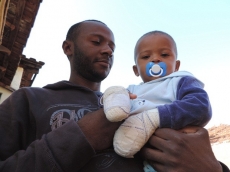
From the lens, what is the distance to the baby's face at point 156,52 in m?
1.85

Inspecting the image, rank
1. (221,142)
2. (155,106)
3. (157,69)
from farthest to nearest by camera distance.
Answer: (221,142)
(157,69)
(155,106)

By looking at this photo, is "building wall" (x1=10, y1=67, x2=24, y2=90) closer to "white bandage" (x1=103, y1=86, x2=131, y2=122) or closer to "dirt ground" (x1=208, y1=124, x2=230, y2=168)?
"dirt ground" (x1=208, y1=124, x2=230, y2=168)

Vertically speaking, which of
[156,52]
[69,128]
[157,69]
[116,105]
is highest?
[156,52]

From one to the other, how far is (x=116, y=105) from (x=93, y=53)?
1.13 m

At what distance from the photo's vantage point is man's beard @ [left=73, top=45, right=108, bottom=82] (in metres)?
2.15

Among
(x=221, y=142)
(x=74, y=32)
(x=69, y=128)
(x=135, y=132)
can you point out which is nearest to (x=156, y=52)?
(x=135, y=132)

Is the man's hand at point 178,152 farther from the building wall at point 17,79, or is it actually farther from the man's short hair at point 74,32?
the building wall at point 17,79

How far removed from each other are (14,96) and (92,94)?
0.58m

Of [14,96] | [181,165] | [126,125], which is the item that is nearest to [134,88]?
[126,125]

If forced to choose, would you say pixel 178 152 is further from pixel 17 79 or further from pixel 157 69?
pixel 17 79

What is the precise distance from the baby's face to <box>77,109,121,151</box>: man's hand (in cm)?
70

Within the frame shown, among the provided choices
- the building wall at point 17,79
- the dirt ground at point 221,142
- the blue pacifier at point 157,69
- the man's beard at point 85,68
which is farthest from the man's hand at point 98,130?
the building wall at point 17,79

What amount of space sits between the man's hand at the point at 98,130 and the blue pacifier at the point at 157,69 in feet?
2.12

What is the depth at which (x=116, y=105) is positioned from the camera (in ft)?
3.63
